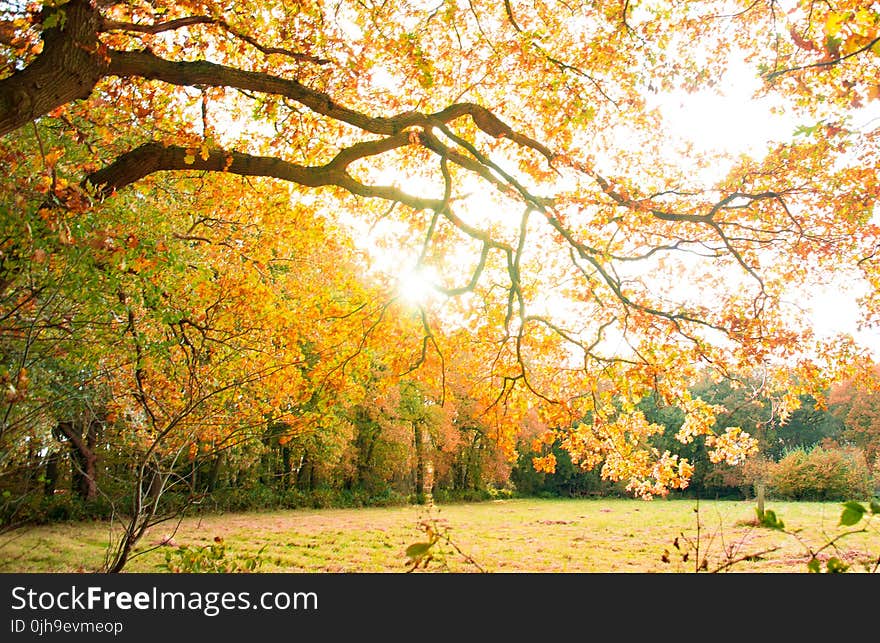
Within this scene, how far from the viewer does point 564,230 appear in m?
7.04

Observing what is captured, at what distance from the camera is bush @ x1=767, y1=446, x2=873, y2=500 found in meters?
23.9

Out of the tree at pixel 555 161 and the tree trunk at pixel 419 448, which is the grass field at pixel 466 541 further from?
the tree trunk at pixel 419 448

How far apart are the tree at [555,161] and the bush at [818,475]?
18888 mm

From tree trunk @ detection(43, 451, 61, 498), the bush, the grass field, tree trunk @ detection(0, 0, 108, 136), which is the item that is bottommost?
the grass field

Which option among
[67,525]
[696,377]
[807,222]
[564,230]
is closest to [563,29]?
[564,230]

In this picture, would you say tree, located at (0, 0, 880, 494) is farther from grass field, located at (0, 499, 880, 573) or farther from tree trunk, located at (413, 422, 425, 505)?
tree trunk, located at (413, 422, 425, 505)

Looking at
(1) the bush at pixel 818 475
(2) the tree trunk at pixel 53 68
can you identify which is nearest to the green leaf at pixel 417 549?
(2) the tree trunk at pixel 53 68

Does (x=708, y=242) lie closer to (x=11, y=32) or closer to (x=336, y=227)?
(x=336, y=227)

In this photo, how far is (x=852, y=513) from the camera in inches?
49.6

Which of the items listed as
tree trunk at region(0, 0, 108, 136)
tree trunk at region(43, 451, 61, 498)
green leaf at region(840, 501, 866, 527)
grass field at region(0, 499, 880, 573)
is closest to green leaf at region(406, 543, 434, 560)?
green leaf at region(840, 501, 866, 527)

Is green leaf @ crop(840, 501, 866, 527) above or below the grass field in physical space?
above

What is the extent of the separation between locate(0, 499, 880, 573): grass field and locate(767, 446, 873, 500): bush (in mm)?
766

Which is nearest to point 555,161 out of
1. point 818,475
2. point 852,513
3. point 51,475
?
point 852,513

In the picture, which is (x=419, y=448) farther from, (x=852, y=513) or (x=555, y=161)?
(x=852, y=513)
